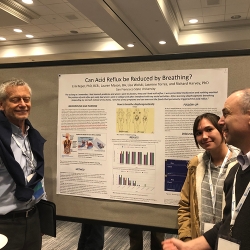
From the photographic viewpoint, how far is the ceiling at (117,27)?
514 cm

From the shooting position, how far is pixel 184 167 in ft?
6.05

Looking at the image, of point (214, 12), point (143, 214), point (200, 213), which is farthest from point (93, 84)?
point (214, 12)

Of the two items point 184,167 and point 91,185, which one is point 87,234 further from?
point 184,167

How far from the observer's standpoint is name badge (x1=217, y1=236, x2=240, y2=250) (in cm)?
116

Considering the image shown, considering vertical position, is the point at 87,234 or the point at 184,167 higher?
the point at 184,167

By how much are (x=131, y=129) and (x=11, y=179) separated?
869 millimetres

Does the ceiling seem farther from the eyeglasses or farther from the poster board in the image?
the eyeglasses

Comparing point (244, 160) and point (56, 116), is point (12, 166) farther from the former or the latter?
point (244, 160)

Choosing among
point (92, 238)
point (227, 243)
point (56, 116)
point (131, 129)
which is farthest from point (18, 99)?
point (92, 238)

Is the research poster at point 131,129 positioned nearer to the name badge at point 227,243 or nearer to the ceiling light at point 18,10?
the name badge at point 227,243

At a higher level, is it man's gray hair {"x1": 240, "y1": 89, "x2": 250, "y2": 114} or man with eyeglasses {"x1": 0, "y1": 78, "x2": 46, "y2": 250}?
man's gray hair {"x1": 240, "y1": 89, "x2": 250, "y2": 114}

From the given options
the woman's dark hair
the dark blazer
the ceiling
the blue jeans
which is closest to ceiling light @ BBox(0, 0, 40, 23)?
the ceiling

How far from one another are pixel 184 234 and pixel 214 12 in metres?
5.34

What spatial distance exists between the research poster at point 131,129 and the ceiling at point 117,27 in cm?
317
